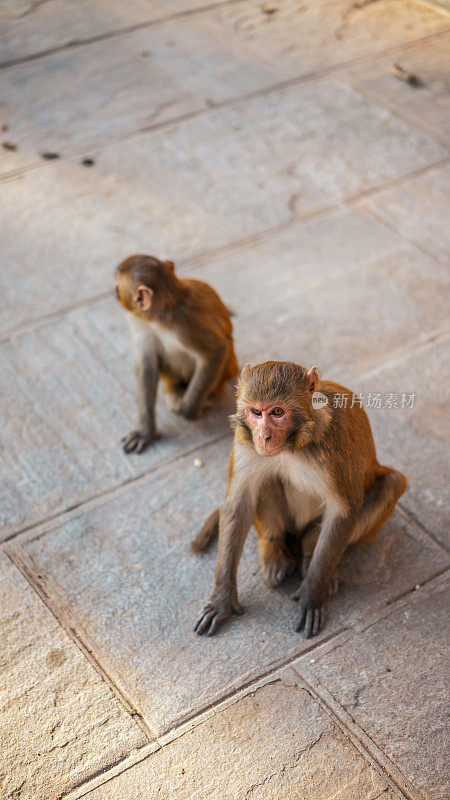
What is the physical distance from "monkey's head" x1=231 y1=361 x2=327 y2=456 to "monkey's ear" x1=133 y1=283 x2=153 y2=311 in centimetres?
131

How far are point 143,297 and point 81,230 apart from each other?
2.64 m

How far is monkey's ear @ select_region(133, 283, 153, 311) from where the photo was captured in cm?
496

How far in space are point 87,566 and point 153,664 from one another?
77 cm

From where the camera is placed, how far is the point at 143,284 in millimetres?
→ 4980

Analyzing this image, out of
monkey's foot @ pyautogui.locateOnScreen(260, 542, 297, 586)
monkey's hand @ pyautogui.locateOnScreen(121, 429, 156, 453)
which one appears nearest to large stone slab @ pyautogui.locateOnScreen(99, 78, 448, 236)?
monkey's hand @ pyautogui.locateOnScreen(121, 429, 156, 453)

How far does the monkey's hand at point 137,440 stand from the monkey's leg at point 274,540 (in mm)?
1220

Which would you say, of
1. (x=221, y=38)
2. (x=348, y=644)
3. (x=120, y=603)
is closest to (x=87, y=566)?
(x=120, y=603)

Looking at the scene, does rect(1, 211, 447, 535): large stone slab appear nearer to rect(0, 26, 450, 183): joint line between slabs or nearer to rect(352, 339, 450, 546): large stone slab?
rect(352, 339, 450, 546): large stone slab

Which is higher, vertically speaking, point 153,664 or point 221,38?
point 221,38

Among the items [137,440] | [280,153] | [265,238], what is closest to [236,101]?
[280,153]

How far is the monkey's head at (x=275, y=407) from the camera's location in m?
3.74

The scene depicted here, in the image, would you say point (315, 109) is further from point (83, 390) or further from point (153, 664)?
point (153, 664)

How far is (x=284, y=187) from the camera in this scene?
7664mm

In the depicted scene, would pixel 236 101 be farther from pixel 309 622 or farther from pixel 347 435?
pixel 309 622
